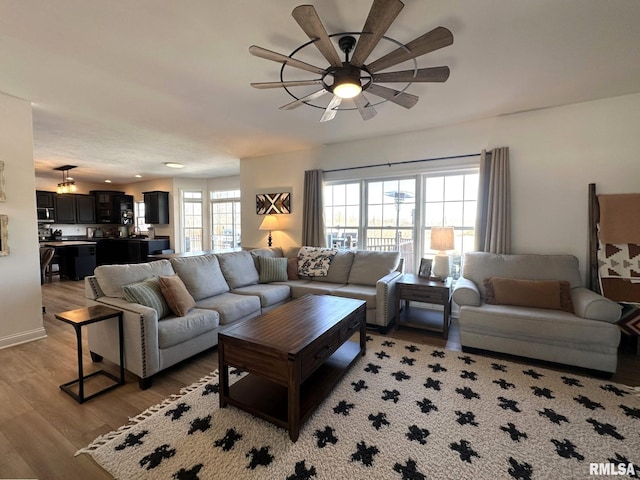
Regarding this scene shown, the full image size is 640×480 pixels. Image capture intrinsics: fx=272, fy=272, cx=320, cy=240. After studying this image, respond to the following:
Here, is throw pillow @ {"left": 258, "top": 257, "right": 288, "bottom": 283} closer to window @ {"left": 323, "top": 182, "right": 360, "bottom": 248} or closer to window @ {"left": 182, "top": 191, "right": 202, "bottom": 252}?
window @ {"left": 323, "top": 182, "right": 360, "bottom": 248}

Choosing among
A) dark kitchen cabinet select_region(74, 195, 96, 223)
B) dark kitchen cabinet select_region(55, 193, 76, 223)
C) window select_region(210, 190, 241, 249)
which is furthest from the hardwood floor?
dark kitchen cabinet select_region(74, 195, 96, 223)

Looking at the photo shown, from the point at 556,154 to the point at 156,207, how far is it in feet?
27.5

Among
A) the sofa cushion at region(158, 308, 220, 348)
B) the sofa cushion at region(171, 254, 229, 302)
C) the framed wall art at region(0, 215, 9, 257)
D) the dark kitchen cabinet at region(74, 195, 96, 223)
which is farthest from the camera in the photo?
the dark kitchen cabinet at region(74, 195, 96, 223)

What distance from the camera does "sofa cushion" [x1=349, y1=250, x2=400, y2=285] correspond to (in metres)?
3.66

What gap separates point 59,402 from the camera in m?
1.96

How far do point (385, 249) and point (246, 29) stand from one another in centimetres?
333

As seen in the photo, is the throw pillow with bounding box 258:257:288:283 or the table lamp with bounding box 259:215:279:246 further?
the table lamp with bounding box 259:215:279:246

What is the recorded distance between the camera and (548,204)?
318 cm

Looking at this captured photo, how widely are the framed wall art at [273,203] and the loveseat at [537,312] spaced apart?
10.3ft

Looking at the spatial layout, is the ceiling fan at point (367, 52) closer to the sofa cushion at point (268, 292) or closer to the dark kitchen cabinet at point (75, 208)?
the sofa cushion at point (268, 292)

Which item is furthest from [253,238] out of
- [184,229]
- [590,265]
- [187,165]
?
[590,265]

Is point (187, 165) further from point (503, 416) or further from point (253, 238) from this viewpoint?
point (503, 416)

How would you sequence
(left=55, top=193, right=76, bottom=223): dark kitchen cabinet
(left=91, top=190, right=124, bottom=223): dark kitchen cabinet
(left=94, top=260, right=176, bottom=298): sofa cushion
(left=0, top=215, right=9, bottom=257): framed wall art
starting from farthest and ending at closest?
(left=91, top=190, right=124, bottom=223): dark kitchen cabinet
(left=55, top=193, right=76, bottom=223): dark kitchen cabinet
(left=0, top=215, right=9, bottom=257): framed wall art
(left=94, top=260, right=176, bottom=298): sofa cushion

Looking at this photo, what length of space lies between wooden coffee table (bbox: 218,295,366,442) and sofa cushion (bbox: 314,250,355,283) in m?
1.57
